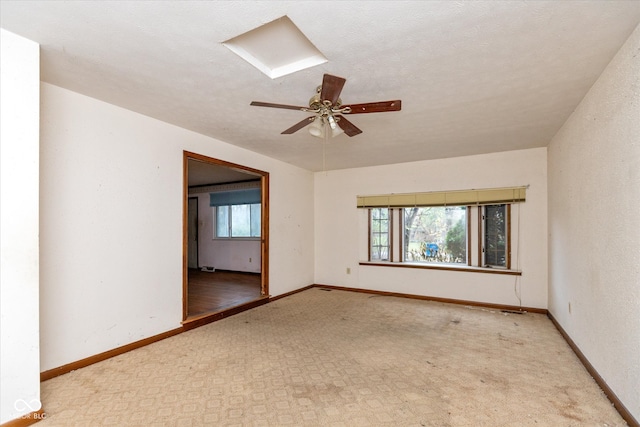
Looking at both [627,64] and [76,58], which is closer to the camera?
[627,64]

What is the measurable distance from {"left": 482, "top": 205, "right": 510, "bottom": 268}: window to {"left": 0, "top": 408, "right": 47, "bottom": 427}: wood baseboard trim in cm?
520

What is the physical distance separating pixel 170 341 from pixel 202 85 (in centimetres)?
258

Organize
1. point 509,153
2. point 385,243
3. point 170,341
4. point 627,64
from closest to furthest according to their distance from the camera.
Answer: point 627,64
point 170,341
point 509,153
point 385,243

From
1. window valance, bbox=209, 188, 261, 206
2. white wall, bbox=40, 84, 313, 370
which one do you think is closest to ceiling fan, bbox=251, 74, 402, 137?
white wall, bbox=40, 84, 313, 370

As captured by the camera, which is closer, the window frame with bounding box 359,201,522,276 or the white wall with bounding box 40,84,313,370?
the white wall with bounding box 40,84,313,370

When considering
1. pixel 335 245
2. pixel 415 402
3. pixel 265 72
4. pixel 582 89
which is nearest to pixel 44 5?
pixel 265 72

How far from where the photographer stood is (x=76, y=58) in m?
2.09

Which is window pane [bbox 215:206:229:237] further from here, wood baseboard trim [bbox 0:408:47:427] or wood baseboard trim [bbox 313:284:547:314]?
wood baseboard trim [bbox 0:408:47:427]

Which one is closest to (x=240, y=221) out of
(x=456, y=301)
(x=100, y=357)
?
(x=100, y=357)

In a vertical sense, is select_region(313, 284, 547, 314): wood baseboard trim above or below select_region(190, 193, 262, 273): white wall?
below

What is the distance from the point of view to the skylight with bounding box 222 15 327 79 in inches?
73.6

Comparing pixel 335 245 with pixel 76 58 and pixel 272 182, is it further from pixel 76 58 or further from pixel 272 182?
pixel 76 58

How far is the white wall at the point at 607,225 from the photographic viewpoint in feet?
5.96

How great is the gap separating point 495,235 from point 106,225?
5079 mm
